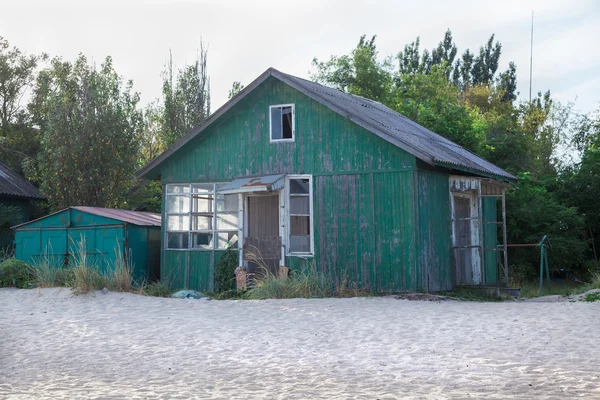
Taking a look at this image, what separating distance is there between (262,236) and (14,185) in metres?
14.3

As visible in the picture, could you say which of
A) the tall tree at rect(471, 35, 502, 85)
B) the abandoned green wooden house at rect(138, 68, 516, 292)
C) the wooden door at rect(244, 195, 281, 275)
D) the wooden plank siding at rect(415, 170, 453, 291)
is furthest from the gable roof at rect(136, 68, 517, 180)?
the tall tree at rect(471, 35, 502, 85)

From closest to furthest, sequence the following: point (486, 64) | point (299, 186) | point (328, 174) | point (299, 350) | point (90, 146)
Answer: point (299, 350)
point (328, 174)
point (299, 186)
point (90, 146)
point (486, 64)

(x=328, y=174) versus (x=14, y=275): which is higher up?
(x=328, y=174)

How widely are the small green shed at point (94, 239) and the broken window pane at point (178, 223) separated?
23.9 inches

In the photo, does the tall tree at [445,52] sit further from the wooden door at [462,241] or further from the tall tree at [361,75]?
the wooden door at [462,241]

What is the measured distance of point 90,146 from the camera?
84.5 feet

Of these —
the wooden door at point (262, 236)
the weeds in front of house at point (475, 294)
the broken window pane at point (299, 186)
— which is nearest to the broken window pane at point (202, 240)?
the wooden door at point (262, 236)

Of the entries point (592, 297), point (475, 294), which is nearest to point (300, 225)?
point (475, 294)

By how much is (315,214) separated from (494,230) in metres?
6.56

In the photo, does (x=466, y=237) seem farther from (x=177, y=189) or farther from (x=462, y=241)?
(x=177, y=189)

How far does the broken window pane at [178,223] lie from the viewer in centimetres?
1792

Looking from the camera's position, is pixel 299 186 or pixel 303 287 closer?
pixel 303 287

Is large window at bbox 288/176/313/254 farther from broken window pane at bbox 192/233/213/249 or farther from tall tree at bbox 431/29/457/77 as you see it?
tall tree at bbox 431/29/457/77

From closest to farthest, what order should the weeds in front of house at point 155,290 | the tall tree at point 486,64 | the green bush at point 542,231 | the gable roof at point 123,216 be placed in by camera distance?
the weeds in front of house at point 155,290, the gable roof at point 123,216, the green bush at point 542,231, the tall tree at point 486,64
